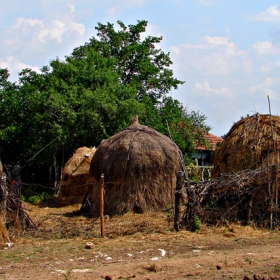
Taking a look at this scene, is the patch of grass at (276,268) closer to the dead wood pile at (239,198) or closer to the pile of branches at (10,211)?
the dead wood pile at (239,198)

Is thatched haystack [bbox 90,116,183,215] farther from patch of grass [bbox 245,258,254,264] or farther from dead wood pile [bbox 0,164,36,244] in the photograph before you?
patch of grass [bbox 245,258,254,264]

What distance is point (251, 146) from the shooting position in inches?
483

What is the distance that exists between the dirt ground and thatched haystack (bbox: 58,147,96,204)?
5230 millimetres

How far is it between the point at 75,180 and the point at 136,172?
4431mm

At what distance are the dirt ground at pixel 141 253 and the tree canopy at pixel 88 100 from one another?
24.6ft

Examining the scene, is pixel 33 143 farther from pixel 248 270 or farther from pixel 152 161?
pixel 248 270

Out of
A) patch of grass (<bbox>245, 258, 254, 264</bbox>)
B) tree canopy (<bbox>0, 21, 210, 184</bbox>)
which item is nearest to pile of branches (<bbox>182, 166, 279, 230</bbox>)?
Result: patch of grass (<bbox>245, 258, 254, 264</bbox>)

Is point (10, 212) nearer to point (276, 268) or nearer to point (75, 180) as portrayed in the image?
point (276, 268)

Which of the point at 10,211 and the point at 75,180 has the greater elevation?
the point at 75,180

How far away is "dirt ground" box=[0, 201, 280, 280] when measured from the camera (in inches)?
282

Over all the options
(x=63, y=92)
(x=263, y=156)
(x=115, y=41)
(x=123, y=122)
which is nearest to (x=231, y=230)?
(x=263, y=156)

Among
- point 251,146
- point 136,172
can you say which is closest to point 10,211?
point 136,172

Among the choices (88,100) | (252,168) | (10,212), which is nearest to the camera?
(10,212)

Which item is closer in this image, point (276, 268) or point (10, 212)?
point (276, 268)
